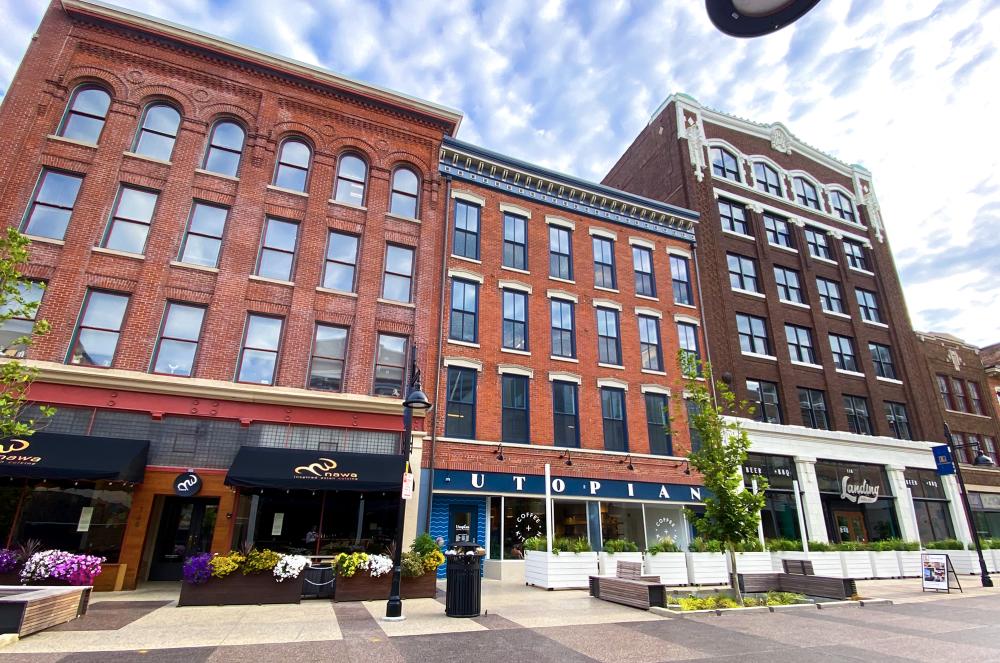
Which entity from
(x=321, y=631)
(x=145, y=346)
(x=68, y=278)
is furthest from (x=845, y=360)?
(x=68, y=278)

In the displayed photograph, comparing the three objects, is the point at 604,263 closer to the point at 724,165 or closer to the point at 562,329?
the point at 562,329

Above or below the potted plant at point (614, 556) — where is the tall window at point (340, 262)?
above

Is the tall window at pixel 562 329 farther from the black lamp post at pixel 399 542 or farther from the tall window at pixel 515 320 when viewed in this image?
the black lamp post at pixel 399 542

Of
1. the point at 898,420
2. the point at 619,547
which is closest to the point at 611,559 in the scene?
the point at 619,547

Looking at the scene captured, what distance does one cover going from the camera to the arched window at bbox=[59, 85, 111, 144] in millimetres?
17891

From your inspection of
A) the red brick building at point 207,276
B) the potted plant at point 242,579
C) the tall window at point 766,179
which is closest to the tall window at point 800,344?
the tall window at point 766,179

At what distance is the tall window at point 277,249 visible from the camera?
733 inches

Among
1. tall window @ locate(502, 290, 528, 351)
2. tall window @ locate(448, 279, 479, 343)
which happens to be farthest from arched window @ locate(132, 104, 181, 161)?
tall window @ locate(502, 290, 528, 351)

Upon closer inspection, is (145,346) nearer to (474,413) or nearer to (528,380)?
(474,413)

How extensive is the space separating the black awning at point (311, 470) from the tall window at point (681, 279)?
16514mm

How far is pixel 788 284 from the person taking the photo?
97.3ft

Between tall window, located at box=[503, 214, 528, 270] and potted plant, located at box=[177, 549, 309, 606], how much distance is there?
14.3 m

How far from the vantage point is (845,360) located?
2952 centimetres

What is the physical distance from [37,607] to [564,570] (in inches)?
471
